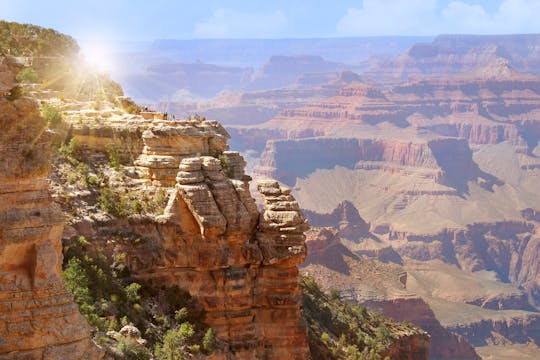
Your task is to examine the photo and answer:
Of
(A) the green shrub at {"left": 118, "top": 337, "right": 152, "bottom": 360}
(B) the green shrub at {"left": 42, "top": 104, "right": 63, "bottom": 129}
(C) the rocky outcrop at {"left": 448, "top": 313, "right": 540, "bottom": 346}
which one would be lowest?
(A) the green shrub at {"left": 118, "top": 337, "right": 152, "bottom": 360}

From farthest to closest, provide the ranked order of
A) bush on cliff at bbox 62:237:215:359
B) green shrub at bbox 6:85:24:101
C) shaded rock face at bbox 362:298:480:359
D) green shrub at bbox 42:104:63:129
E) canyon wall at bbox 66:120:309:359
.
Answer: shaded rock face at bbox 362:298:480:359, green shrub at bbox 42:104:63:129, canyon wall at bbox 66:120:309:359, bush on cliff at bbox 62:237:215:359, green shrub at bbox 6:85:24:101

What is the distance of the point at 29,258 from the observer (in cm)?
2289

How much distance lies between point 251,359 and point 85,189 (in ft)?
30.1

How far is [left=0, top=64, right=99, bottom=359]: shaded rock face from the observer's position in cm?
2231

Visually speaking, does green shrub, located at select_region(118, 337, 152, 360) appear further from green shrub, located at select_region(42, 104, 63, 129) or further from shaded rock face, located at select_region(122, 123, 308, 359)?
green shrub, located at select_region(42, 104, 63, 129)

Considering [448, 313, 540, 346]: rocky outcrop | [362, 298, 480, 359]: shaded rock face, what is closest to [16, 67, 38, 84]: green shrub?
[362, 298, 480, 359]: shaded rock face

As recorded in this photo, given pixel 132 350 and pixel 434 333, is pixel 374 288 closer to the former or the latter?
pixel 434 333

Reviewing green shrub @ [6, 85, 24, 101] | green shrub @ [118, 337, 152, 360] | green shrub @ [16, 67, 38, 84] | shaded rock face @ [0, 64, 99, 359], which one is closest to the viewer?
shaded rock face @ [0, 64, 99, 359]

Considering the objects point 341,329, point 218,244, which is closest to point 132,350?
point 218,244

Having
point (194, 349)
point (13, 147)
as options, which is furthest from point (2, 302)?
point (194, 349)

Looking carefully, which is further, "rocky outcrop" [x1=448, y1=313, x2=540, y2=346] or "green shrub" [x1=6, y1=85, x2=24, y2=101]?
"rocky outcrop" [x1=448, y1=313, x2=540, y2=346]

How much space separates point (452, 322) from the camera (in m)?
142

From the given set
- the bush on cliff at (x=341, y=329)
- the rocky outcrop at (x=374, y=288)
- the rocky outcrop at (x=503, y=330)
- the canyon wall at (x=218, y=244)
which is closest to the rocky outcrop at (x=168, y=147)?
the canyon wall at (x=218, y=244)

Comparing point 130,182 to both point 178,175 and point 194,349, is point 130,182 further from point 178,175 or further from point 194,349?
point 194,349
